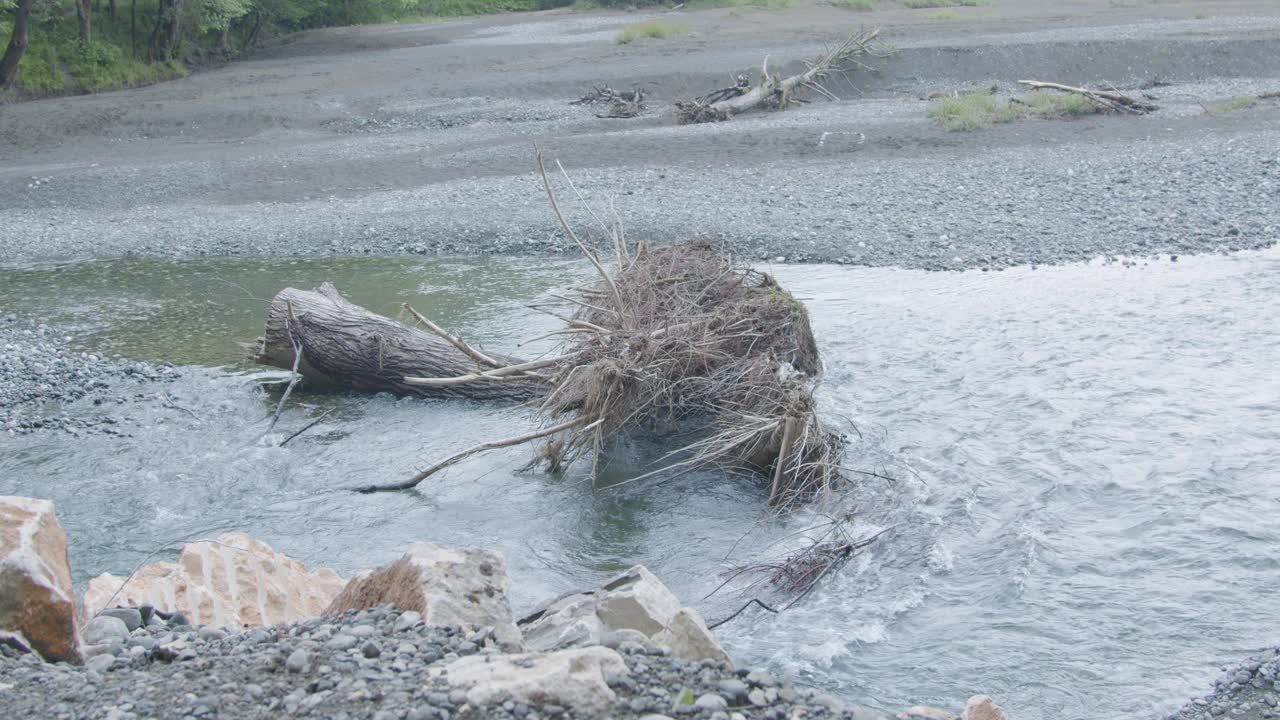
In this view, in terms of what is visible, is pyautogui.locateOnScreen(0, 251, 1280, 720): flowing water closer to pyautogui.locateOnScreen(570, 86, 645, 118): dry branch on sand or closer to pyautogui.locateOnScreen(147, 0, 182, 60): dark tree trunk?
pyautogui.locateOnScreen(570, 86, 645, 118): dry branch on sand

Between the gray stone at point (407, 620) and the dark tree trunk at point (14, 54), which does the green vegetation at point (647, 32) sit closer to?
the dark tree trunk at point (14, 54)

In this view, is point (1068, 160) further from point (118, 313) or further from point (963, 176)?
point (118, 313)

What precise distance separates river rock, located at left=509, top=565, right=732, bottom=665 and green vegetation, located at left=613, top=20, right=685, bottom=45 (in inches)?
1168

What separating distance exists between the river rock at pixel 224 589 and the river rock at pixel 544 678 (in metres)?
2.05

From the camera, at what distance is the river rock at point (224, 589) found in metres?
5.68

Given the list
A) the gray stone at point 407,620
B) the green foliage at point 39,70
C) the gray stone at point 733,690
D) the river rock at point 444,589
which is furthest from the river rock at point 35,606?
the green foliage at point 39,70

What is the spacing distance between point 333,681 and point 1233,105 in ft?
69.4

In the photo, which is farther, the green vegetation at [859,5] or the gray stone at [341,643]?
the green vegetation at [859,5]

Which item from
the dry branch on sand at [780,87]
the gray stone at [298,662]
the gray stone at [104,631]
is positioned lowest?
the gray stone at [104,631]

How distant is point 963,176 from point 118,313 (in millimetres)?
11604

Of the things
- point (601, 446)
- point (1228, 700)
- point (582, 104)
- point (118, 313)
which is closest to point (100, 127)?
point (582, 104)

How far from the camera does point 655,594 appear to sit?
5.47 metres

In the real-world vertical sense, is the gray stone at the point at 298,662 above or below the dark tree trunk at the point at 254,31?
below

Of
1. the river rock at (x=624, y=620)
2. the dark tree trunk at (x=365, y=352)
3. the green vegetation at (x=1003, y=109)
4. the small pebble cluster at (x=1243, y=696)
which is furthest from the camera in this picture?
the green vegetation at (x=1003, y=109)
